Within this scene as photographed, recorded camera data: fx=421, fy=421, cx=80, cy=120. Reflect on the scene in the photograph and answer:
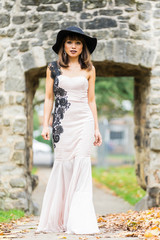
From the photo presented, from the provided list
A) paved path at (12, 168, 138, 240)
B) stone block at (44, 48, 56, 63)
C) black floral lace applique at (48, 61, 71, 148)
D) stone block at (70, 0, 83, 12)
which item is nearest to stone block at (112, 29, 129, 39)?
stone block at (70, 0, 83, 12)

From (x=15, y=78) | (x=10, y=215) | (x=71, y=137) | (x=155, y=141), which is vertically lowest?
(x=10, y=215)

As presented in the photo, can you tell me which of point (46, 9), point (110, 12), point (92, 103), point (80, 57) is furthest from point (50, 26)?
point (92, 103)

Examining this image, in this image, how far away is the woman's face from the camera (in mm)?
4656

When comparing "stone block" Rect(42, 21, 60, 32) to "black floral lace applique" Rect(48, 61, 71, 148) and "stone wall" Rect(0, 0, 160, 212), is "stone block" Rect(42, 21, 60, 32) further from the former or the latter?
"black floral lace applique" Rect(48, 61, 71, 148)

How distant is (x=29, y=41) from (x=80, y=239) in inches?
154

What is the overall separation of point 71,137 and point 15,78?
2737mm

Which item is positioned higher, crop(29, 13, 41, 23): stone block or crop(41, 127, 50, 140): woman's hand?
crop(29, 13, 41, 23): stone block

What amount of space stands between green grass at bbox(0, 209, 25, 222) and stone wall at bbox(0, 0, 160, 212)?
16 cm

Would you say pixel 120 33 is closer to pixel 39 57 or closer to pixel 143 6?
pixel 143 6

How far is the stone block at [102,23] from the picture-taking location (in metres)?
6.80

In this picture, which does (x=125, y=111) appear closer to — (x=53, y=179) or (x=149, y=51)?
(x=149, y=51)

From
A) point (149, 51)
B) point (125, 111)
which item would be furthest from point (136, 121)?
point (125, 111)

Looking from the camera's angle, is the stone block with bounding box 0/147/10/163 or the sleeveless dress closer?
the sleeveless dress

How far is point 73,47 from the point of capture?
4.66 meters
